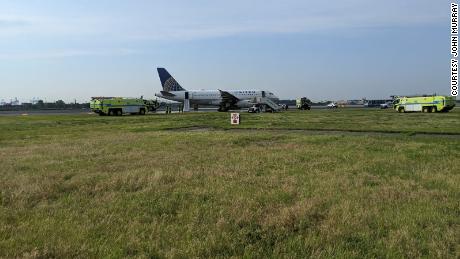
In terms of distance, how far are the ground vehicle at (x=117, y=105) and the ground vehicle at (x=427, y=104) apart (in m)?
40.7

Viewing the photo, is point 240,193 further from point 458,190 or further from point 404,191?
point 458,190

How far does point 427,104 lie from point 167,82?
46947mm

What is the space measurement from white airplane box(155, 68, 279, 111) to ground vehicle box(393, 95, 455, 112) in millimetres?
21641

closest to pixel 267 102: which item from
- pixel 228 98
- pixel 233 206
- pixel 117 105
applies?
pixel 228 98

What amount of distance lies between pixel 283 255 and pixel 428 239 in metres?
1.97

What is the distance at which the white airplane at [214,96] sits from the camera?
262 feet

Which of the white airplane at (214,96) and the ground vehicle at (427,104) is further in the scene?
the white airplane at (214,96)

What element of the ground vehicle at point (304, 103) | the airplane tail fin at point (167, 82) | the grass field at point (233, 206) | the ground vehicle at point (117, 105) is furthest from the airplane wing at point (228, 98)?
the grass field at point (233, 206)

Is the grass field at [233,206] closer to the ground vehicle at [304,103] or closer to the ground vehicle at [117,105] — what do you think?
the ground vehicle at [117,105]

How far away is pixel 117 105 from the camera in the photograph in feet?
209

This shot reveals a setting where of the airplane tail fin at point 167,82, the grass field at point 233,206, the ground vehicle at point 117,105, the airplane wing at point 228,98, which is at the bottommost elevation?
the grass field at point 233,206

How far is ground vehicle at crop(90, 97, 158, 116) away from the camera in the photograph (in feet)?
206

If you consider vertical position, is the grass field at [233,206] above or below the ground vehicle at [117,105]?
below

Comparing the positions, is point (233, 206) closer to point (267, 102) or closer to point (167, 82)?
point (267, 102)
